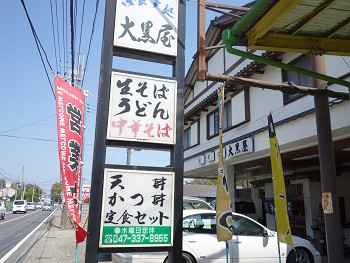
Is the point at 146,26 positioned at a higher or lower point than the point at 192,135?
lower

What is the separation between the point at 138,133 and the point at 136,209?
36.4 inches

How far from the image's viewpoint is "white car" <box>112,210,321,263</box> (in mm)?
7531

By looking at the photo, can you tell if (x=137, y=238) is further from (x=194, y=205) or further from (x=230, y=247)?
(x=194, y=205)

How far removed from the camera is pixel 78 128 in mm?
6621

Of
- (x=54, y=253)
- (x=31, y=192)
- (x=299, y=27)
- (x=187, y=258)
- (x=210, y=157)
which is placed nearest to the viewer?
(x=299, y=27)

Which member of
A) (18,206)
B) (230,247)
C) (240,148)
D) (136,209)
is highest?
(240,148)

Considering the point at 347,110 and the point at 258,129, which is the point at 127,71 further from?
the point at 258,129

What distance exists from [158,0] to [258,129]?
24.1ft

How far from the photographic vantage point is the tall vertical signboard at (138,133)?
3883 mm

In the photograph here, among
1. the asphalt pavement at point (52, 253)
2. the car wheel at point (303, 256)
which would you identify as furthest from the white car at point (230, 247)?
the asphalt pavement at point (52, 253)

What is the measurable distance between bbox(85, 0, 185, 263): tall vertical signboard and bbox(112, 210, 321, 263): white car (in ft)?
11.9

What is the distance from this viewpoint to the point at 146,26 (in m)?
4.54

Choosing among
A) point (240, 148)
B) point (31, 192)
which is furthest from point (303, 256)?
point (31, 192)

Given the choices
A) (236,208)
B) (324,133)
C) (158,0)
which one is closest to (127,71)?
(158,0)
